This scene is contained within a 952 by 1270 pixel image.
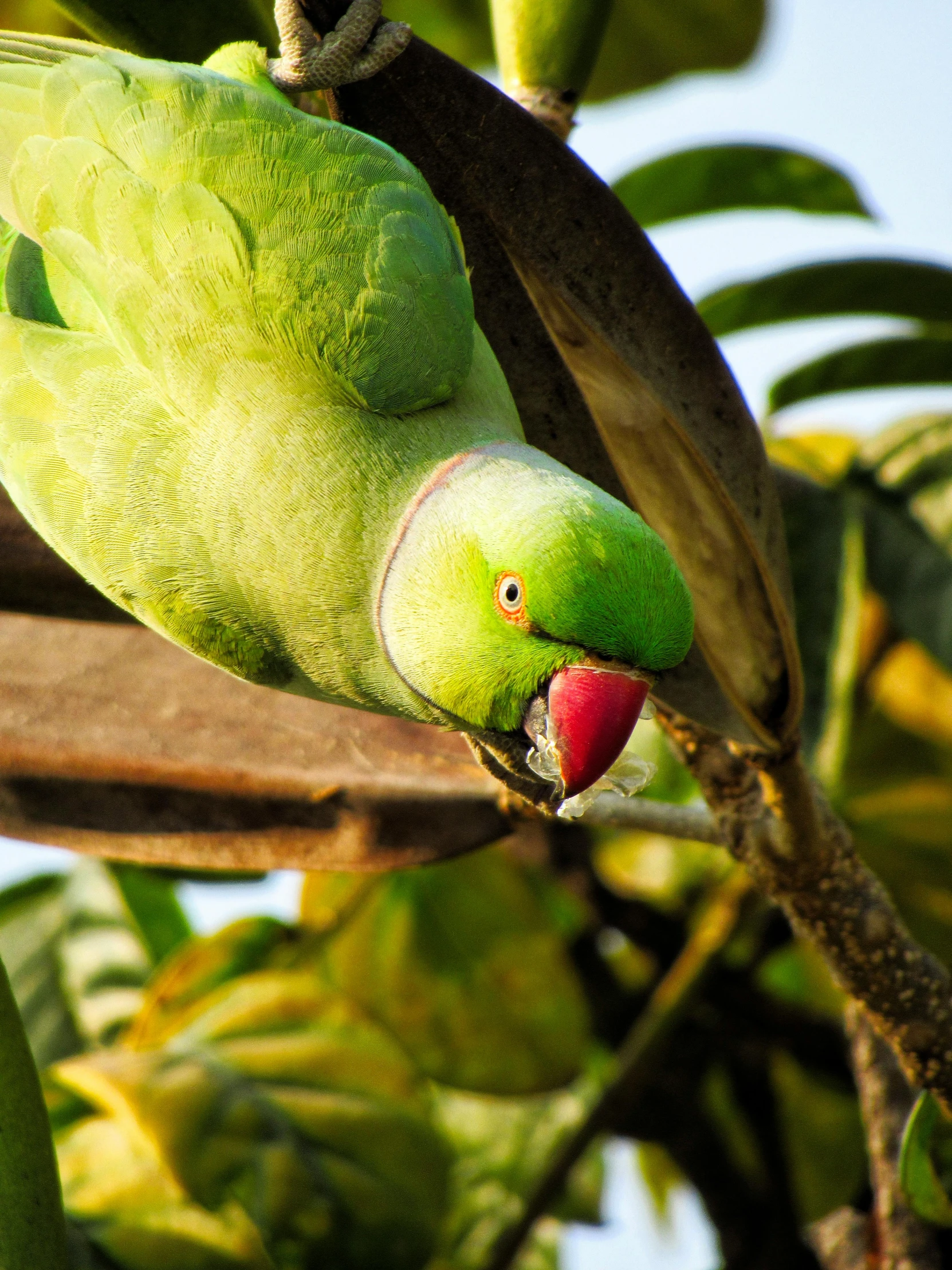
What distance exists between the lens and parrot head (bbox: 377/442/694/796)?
92 centimetres

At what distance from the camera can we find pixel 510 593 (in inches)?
38.0

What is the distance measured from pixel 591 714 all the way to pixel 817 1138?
1.15 metres

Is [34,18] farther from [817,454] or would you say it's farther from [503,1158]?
[503,1158]

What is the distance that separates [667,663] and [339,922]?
1008mm

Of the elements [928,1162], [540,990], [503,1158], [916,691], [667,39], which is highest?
[667,39]

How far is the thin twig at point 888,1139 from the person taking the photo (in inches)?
50.6

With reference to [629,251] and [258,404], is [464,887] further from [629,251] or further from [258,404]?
[629,251]

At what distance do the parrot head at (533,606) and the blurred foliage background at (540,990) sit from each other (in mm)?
618

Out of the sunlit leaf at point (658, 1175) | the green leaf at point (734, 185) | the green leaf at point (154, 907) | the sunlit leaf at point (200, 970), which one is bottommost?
the sunlit leaf at point (658, 1175)

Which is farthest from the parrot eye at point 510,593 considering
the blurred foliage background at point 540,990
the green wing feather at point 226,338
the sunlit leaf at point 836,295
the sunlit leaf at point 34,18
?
the sunlit leaf at point 34,18

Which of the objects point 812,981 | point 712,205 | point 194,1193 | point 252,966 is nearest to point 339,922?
point 252,966

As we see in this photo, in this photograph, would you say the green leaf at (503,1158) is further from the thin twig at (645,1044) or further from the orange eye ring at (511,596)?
the orange eye ring at (511,596)

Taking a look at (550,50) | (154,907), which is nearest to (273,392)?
(550,50)

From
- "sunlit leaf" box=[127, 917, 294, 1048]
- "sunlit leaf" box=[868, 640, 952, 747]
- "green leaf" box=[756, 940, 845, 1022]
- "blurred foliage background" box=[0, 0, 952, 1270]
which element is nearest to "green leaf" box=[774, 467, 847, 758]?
"blurred foliage background" box=[0, 0, 952, 1270]
